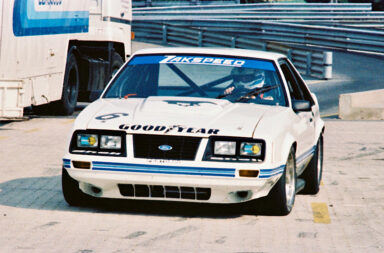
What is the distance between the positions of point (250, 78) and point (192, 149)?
1.49 meters

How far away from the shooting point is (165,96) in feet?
27.4

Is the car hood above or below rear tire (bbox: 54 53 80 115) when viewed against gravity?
above

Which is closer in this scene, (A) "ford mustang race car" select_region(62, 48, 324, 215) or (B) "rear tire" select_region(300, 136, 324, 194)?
(A) "ford mustang race car" select_region(62, 48, 324, 215)

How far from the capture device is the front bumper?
282 inches

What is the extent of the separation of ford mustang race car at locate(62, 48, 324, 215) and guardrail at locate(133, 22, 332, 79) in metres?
19.9

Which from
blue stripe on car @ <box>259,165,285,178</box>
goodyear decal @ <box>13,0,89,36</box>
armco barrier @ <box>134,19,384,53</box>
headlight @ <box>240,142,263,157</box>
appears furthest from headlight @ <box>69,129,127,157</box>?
armco barrier @ <box>134,19,384,53</box>

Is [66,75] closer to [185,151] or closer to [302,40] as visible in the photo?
[185,151]

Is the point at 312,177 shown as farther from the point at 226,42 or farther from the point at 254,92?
the point at 226,42

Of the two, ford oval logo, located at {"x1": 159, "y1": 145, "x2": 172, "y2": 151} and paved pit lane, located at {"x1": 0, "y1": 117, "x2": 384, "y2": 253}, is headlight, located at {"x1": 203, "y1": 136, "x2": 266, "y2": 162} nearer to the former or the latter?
ford oval logo, located at {"x1": 159, "y1": 145, "x2": 172, "y2": 151}

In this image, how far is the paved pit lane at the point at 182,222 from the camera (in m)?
6.45

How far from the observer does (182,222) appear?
738 cm

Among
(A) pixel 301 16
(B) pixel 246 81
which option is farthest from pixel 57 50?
(A) pixel 301 16

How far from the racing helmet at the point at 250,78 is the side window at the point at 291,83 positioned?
0.42 metres

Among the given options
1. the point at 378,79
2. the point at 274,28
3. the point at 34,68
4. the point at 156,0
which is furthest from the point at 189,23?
the point at 34,68
